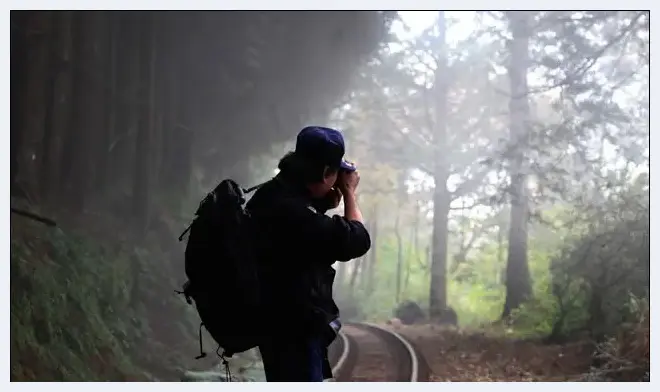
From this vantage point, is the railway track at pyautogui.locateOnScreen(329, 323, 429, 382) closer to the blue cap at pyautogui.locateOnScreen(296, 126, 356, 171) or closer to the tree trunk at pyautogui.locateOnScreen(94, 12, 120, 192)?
the tree trunk at pyautogui.locateOnScreen(94, 12, 120, 192)

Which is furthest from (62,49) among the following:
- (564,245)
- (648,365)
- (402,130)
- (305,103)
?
(648,365)

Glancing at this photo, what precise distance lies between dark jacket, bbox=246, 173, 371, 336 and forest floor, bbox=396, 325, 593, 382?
2.90 meters

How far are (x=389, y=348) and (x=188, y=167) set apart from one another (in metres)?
1.71

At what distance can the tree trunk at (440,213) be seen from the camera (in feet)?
13.5

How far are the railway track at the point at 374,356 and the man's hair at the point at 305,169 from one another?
279 centimetres

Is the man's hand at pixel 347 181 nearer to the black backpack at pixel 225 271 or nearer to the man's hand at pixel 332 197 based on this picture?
the man's hand at pixel 332 197

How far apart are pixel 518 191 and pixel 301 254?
10.1 ft

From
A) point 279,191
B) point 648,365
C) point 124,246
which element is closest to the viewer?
point 279,191

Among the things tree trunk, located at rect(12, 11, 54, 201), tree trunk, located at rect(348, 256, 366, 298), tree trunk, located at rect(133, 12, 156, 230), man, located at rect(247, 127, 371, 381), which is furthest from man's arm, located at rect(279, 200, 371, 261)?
tree trunk, located at rect(12, 11, 54, 201)

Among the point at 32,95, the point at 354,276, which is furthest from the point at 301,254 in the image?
the point at 32,95

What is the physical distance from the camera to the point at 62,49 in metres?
4.13

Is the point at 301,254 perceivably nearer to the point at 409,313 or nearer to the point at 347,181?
the point at 347,181

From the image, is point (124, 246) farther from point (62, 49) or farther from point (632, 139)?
point (632, 139)
